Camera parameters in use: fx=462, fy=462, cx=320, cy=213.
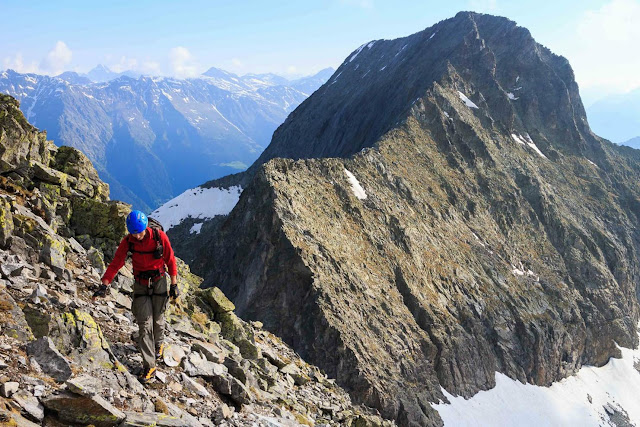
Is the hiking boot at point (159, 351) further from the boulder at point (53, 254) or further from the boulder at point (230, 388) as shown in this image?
the boulder at point (53, 254)

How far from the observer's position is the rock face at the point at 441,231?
35875 mm

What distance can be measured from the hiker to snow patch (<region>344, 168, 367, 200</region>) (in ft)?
124

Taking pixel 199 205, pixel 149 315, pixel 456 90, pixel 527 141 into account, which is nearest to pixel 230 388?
pixel 149 315

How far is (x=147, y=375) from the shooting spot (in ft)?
32.4

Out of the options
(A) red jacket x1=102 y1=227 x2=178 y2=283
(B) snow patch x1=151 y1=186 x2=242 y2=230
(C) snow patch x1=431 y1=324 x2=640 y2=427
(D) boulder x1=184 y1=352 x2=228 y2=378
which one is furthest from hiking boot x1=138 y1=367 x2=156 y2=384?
(B) snow patch x1=151 y1=186 x2=242 y2=230

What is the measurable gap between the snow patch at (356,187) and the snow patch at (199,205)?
3780cm

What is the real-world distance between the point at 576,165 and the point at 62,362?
108582 millimetres

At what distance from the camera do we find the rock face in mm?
35875

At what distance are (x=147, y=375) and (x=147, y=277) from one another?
6.90 ft

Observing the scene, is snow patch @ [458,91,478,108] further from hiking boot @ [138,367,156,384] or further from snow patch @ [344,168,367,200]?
hiking boot @ [138,367,156,384]

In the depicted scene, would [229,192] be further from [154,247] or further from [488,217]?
[154,247]

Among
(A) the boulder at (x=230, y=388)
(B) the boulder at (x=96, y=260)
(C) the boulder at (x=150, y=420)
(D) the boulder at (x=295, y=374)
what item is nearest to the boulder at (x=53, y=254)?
(B) the boulder at (x=96, y=260)

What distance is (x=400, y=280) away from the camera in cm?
4422

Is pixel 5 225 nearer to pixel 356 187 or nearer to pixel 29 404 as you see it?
pixel 29 404
